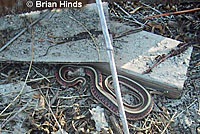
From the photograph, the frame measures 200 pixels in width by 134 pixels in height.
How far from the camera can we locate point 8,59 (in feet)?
9.02

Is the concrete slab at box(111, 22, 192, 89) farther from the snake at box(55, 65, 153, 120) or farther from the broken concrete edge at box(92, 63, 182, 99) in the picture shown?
the snake at box(55, 65, 153, 120)

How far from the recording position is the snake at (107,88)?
2.62m

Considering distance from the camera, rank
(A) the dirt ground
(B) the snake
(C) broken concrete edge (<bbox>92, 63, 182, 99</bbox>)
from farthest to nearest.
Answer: (C) broken concrete edge (<bbox>92, 63, 182, 99</bbox>)
(B) the snake
(A) the dirt ground

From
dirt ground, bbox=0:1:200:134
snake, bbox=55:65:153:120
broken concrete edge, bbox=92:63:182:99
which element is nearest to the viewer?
dirt ground, bbox=0:1:200:134

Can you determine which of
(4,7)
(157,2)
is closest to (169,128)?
(157,2)

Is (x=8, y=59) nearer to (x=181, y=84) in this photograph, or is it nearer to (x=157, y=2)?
(x=181, y=84)

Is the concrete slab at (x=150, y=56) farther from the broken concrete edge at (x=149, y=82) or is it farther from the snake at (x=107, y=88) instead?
the snake at (x=107, y=88)

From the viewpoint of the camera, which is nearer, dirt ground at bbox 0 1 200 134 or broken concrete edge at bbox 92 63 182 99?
dirt ground at bbox 0 1 200 134

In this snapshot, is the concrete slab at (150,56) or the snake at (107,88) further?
the concrete slab at (150,56)

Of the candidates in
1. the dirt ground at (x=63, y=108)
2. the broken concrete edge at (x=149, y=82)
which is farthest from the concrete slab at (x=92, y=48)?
Answer: the dirt ground at (x=63, y=108)

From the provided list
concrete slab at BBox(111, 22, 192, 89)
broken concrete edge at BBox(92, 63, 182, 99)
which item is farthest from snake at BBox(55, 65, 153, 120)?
concrete slab at BBox(111, 22, 192, 89)

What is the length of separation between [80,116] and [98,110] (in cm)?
18

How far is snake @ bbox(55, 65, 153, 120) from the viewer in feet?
8.61

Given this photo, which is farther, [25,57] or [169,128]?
[25,57]
